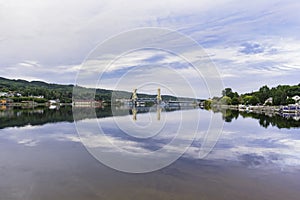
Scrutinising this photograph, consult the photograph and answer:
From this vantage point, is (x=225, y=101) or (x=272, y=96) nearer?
(x=272, y=96)

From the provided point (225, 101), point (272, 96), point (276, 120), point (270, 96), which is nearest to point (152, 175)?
point (276, 120)

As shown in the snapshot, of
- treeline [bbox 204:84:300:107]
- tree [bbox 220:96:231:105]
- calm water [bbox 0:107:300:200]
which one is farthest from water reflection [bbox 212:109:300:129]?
tree [bbox 220:96:231:105]

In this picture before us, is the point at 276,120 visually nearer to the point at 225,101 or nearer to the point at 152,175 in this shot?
the point at 152,175

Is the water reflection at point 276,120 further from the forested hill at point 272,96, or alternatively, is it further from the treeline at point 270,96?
the forested hill at point 272,96

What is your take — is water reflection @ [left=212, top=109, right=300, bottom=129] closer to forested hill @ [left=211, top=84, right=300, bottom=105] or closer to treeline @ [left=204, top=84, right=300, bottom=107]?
treeline @ [left=204, top=84, right=300, bottom=107]

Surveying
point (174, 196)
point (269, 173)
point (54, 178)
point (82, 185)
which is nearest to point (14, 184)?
point (54, 178)

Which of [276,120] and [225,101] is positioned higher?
[225,101]

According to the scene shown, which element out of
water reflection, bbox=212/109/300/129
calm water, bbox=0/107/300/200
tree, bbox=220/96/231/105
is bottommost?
calm water, bbox=0/107/300/200

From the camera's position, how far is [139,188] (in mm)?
7969

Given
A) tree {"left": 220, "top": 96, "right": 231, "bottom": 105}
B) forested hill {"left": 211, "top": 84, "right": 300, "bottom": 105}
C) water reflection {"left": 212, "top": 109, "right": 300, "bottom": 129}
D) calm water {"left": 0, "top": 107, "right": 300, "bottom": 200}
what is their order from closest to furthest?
calm water {"left": 0, "top": 107, "right": 300, "bottom": 200}
water reflection {"left": 212, "top": 109, "right": 300, "bottom": 129}
forested hill {"left": 211, "top": 84, "right": 300, "bottom": 105}
tree {"left": 220, "top": 96, "right": 231, "bottom": 105}

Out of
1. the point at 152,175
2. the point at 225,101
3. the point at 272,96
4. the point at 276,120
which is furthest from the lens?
the point at 225,101

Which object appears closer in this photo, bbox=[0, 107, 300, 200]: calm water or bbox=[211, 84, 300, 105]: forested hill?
bbox=[0, 107, 300, 200]: calm water

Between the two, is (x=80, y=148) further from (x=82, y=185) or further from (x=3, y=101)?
(x=3, y=101)

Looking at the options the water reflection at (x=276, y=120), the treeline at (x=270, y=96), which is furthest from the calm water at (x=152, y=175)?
the treeline at (x=270, y=96)
